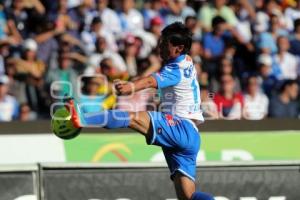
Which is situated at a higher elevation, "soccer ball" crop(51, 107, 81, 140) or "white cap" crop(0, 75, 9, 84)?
"white cap" crop(0, 75, 9, 84)

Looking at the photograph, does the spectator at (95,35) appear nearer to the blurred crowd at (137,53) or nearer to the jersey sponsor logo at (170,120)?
the blurred crowd at (137,53)

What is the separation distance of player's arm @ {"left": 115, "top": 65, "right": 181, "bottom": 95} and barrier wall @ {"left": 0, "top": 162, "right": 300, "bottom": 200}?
1581mm

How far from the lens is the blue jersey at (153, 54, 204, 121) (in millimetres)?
7414

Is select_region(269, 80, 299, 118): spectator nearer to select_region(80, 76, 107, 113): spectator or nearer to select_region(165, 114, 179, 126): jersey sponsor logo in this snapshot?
select_region(80, 76, 107, 113): spectator

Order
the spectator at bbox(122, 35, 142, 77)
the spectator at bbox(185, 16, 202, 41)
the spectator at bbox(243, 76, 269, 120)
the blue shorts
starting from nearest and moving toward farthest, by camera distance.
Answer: the blue shorts < the spectator at bbox(243, 76, 269, 120) < the spectator at bbox(122, 35, 142, 77) < the spectator at bbox(185, 16, 202, 41)

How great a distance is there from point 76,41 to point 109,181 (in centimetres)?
397

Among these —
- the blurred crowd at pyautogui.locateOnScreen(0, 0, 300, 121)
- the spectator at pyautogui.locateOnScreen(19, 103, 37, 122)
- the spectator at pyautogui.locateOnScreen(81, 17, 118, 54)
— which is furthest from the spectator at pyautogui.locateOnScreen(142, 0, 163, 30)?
the spectator at pyautogui.locateOnScreen(19, 103, 37, 122)

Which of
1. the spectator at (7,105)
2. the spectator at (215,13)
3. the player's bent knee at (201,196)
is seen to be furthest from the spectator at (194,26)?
the player's bent knee at (201,196)

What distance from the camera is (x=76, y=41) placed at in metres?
12.1

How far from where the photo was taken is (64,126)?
745 cm

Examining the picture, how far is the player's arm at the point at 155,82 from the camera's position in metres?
6.93

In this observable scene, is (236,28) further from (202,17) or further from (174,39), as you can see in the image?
(174,39)

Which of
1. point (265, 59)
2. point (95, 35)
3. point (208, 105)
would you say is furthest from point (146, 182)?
point (265, 59)

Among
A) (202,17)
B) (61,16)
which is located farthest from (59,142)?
(202,17)
